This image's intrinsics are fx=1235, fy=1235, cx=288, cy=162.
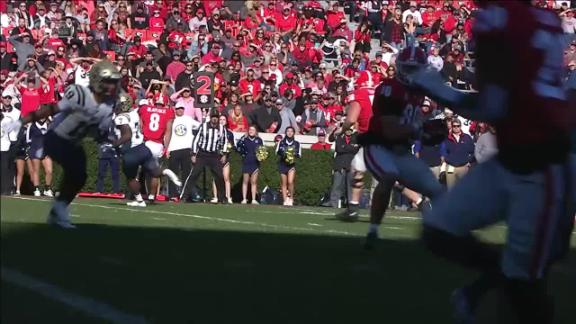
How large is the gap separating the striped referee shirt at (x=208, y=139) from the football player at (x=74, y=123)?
9.58m

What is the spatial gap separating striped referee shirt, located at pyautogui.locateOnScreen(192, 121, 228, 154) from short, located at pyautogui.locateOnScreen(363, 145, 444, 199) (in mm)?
10143

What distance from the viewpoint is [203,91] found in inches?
822

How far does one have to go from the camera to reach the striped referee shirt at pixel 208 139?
19609 millimetres

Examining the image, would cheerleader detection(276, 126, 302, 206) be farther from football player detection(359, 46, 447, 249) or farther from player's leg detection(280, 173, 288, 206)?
football player detection(359, 46, 447, 249)

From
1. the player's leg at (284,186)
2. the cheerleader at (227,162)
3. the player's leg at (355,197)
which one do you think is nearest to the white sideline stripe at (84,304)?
the player's leg at (355,197)

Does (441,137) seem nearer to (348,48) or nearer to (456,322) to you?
(456,322)

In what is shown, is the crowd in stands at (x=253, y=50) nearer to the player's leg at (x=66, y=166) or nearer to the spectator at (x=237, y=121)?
the spectator at (x=237, y=121)

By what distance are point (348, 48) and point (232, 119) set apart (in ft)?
19.4

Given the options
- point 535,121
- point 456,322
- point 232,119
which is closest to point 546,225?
point 535,121

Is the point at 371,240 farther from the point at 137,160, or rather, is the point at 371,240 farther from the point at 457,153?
the point at 457,153

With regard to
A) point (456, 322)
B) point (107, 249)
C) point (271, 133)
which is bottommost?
point (271, 133)

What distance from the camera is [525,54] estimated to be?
452cm

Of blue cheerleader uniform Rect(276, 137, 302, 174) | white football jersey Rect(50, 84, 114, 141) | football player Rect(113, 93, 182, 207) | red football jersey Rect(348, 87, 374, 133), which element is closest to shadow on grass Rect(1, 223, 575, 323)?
white football jersey Rect(50, 84, 114, 141)

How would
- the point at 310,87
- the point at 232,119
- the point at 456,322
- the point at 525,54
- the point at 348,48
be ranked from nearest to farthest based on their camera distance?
the point at 525,54 < the point at 456,322 < the point at 232,119 < the point at 310,87 < the point at 348,48
